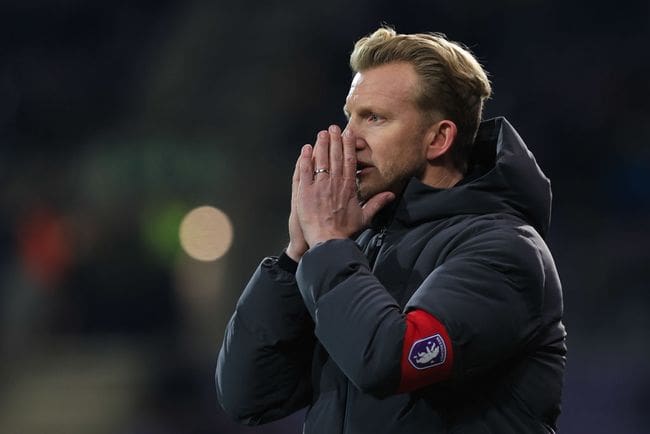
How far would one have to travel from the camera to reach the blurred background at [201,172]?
18.7 feet

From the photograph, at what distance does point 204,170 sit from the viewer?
7.19 m

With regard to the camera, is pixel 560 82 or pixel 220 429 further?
pixel 560 82

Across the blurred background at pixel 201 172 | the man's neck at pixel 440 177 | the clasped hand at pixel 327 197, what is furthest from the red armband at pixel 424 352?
the blurred background at pixel 201 172

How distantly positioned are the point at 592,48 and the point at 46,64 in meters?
4.83

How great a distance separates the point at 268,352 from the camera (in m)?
1.90

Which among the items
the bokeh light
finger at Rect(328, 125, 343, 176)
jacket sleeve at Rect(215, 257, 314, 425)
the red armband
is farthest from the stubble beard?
the bokeh light

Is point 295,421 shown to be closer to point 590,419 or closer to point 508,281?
point 590,419

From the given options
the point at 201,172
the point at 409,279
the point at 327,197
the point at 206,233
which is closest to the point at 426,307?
the point at 409,279

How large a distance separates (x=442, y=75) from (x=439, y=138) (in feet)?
0.43

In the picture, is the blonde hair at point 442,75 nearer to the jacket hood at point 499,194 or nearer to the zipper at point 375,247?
the jacket hood at point 499,194

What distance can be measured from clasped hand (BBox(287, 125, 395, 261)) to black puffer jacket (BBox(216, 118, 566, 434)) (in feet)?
0.23

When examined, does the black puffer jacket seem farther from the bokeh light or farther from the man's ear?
the bokeh light

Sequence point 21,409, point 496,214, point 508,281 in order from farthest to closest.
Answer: point 21,409 < point 496,214 < point 508,281

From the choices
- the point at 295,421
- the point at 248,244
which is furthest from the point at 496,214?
the point at 248,244
